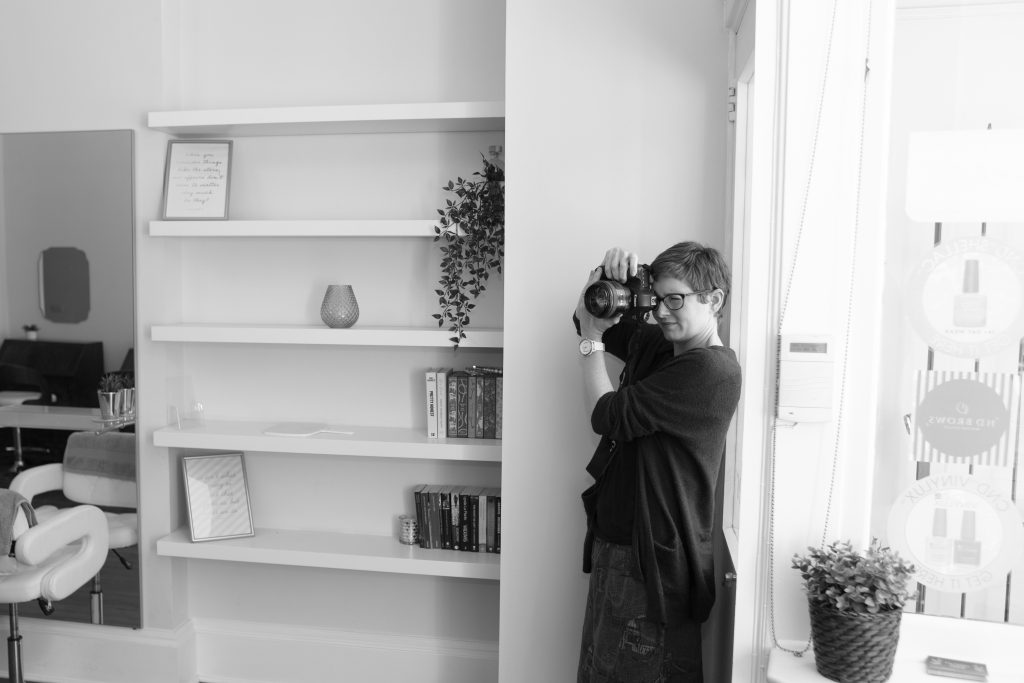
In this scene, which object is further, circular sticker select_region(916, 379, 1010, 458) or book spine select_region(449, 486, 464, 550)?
book spine select_region(449, 486, 464, 550)

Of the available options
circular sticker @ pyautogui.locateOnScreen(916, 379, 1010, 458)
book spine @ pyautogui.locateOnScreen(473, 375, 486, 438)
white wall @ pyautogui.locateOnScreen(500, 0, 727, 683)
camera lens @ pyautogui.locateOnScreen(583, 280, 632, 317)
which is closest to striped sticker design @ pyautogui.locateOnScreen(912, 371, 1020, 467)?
circular sticker @ pyautogui.locateOnScreen(916, 379, 1010, 458)

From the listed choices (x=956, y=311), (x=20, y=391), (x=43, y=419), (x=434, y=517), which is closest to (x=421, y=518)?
(x=434, y=517)

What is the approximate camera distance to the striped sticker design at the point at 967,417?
148cm

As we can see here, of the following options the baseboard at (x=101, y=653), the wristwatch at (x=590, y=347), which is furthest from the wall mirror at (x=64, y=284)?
the wristwatch at (x=590, y=347)

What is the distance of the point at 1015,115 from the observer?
4.82ft

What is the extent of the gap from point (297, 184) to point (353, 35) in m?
0.53

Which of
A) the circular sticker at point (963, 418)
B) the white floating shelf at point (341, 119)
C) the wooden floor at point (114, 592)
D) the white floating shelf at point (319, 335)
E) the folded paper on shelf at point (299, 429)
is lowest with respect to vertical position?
the wooden floor at point (114, 592)

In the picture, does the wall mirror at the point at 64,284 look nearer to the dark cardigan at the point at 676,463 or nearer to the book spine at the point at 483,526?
the book spine at the point at 483,526

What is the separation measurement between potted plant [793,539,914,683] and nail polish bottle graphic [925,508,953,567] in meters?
0.15

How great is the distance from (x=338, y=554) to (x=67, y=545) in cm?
89

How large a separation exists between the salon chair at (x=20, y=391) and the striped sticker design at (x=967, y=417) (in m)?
2.66

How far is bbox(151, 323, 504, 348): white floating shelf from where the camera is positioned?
2418mm

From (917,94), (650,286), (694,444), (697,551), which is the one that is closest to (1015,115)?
(917,94)

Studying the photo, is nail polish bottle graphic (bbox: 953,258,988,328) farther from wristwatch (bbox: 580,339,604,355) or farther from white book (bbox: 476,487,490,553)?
white book (bbox: 476,487,490,553)
